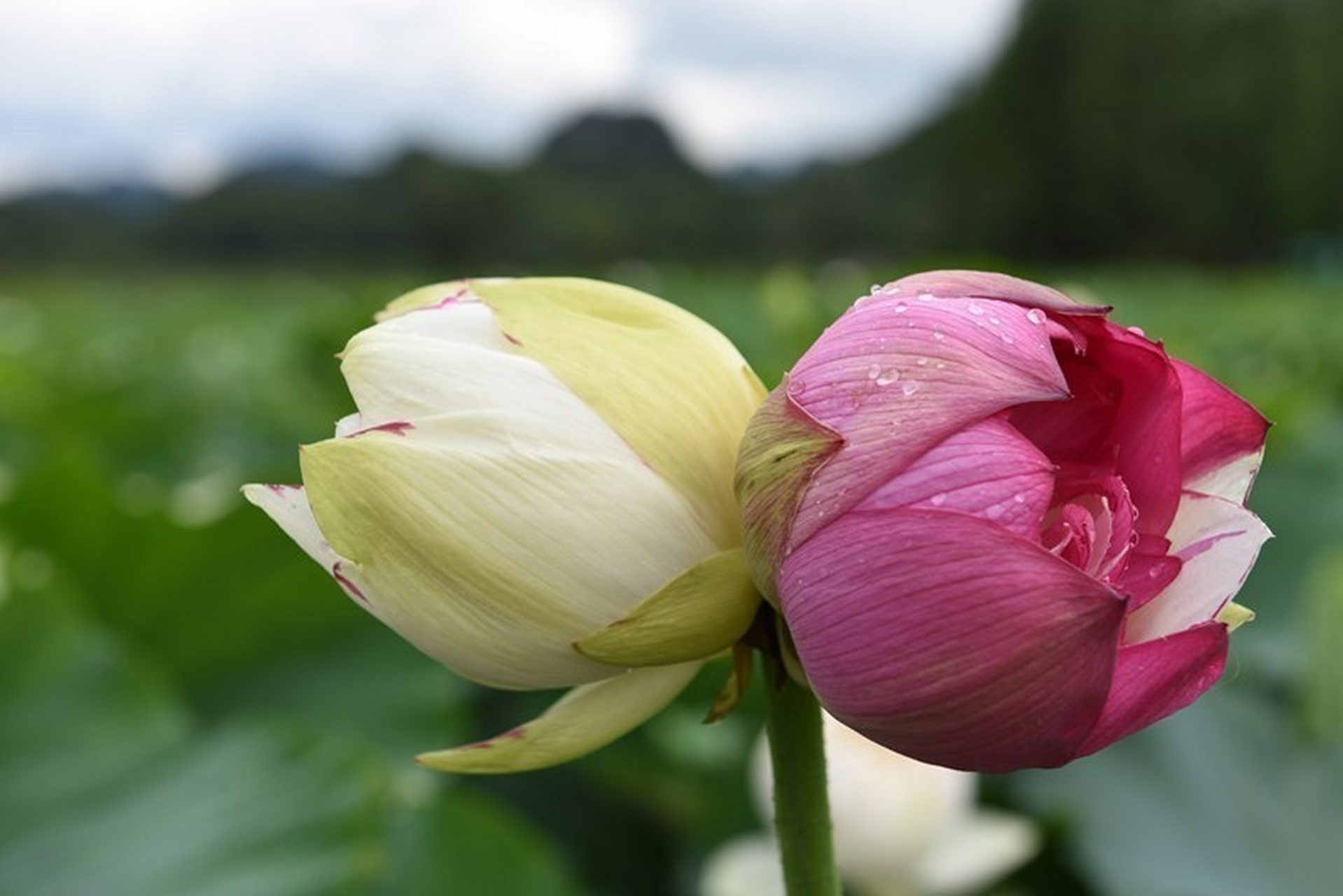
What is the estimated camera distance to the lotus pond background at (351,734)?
1017 millimetres

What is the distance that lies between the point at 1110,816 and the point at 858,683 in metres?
0.89

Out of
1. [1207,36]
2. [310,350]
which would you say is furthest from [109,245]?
[310,350]

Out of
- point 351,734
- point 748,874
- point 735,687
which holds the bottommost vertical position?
point 351,734

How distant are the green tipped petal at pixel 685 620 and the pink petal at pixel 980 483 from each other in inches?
2.3

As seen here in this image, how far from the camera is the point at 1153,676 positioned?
299mm

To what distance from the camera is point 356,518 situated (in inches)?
14.1

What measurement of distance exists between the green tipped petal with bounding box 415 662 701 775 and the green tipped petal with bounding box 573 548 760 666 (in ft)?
0.05

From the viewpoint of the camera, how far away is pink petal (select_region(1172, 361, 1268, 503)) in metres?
0.35

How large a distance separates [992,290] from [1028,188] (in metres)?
35.2

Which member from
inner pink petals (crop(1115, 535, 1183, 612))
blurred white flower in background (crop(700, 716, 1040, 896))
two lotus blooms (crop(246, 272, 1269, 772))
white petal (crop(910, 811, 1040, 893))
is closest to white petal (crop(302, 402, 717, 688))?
two lotus blooms (crop(246, 272, 1269, 772))

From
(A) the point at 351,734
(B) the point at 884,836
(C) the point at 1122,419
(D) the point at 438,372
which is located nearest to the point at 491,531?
(D) the point at 438,372

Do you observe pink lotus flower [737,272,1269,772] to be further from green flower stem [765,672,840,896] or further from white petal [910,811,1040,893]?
white petal [910,811,1040,893]

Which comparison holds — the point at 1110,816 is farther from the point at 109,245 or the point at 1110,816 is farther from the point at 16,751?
the point at 109,245

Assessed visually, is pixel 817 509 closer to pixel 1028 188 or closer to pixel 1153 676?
pixel 1153 676
